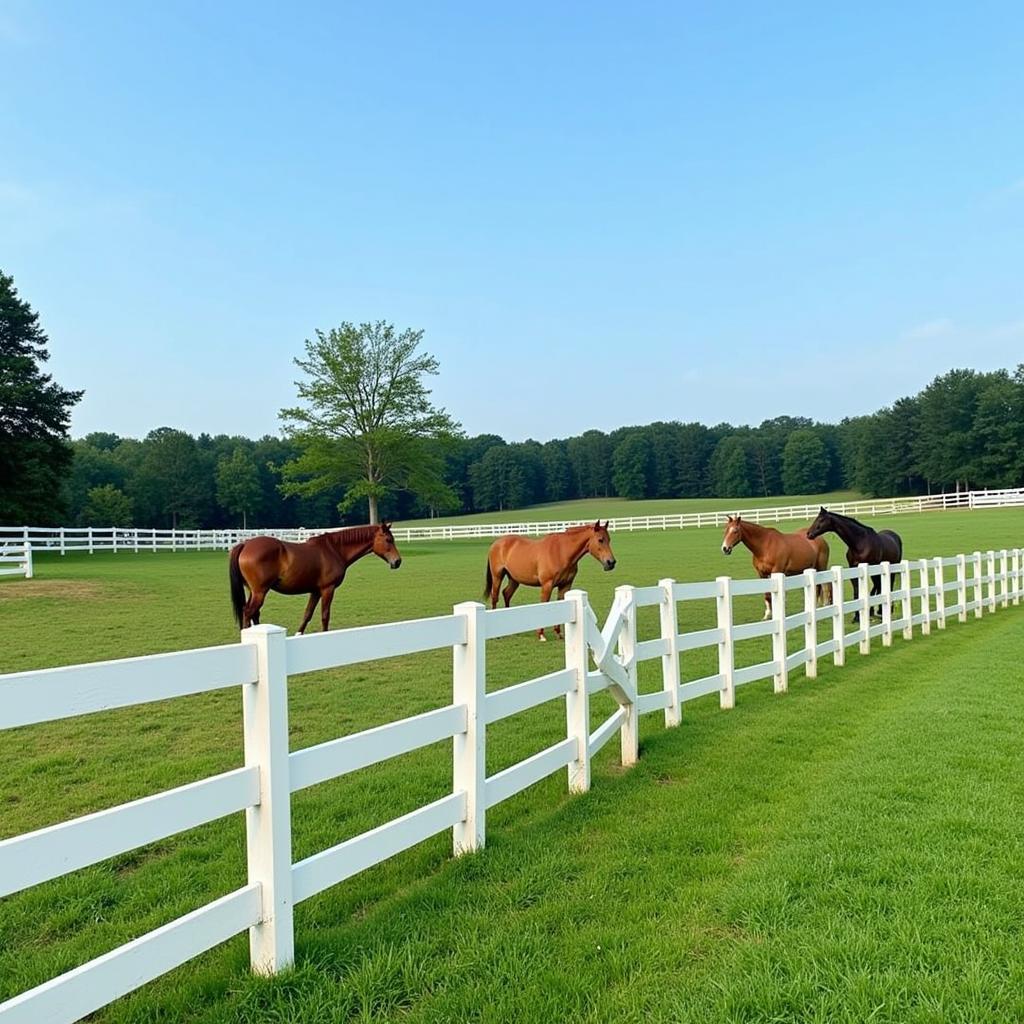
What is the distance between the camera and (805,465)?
106438 mm

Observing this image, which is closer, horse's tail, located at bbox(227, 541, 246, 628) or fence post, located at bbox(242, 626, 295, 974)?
fence post, located at bbox(242, 626, 295, 974)

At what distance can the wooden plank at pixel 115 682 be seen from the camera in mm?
2117

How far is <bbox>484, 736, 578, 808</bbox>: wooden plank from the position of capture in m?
4.09

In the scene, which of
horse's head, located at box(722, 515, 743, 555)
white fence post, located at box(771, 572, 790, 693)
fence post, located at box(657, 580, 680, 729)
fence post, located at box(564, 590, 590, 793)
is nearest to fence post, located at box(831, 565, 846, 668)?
white fence post, located at box(771, 572, 790, 693)

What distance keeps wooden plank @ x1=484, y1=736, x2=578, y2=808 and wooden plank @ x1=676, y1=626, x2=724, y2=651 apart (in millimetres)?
2147

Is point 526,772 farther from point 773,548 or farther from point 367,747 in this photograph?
point 773,548

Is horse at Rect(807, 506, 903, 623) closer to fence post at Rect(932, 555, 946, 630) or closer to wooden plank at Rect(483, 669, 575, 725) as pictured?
fence post at Rect(932, 555, 946, 630)

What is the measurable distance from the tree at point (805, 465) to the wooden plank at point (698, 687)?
343ft

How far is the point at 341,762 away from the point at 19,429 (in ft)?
134

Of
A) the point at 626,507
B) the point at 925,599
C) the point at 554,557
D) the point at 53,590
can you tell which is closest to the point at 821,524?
the point at 925,599

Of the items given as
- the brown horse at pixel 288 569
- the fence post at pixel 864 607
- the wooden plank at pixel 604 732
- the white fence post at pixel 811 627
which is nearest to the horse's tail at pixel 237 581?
the brown horse at pixel 288 569

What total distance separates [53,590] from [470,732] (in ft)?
60.5

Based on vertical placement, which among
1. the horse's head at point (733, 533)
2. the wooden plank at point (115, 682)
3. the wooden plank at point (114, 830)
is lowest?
the wooden plank at point (114, 830)

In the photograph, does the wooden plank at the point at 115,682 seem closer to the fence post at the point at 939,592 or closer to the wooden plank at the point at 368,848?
the wooden plank at the point at 368,848
